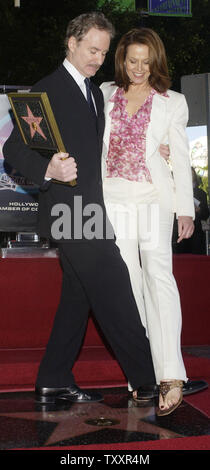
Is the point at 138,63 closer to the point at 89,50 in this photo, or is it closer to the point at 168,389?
the point at 89,50

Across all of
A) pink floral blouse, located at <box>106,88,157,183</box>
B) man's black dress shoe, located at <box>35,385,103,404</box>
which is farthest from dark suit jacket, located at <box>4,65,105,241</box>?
man's black dress shoe, located at <box>35,385,103,404</box>

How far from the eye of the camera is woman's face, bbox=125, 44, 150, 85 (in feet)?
11.1

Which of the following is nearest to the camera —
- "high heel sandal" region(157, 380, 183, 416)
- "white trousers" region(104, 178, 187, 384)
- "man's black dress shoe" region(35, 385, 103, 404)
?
"high heel sandal" region(157, 380, 183, 416)

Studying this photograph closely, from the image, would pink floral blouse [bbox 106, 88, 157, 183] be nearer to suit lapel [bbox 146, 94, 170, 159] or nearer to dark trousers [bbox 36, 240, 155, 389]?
suit lapel [bbox 146, 94, 170, 159]

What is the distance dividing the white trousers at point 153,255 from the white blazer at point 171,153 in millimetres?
55

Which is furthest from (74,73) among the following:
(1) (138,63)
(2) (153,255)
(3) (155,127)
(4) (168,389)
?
(4) (168,389)

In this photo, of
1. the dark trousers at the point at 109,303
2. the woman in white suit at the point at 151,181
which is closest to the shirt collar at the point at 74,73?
the woman in white suit at the point at 151,181

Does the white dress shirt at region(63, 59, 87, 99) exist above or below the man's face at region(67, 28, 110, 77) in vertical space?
below

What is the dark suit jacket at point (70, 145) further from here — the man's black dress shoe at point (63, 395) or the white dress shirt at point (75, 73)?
the man's black dress shoe at point (63, 395)

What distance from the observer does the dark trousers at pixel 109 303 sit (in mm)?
3281

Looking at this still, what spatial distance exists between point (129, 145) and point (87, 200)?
13.8 inches

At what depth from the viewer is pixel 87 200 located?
10.7 ft

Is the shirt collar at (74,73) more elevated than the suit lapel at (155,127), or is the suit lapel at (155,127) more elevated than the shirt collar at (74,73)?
the shirt collar at (74,73)
